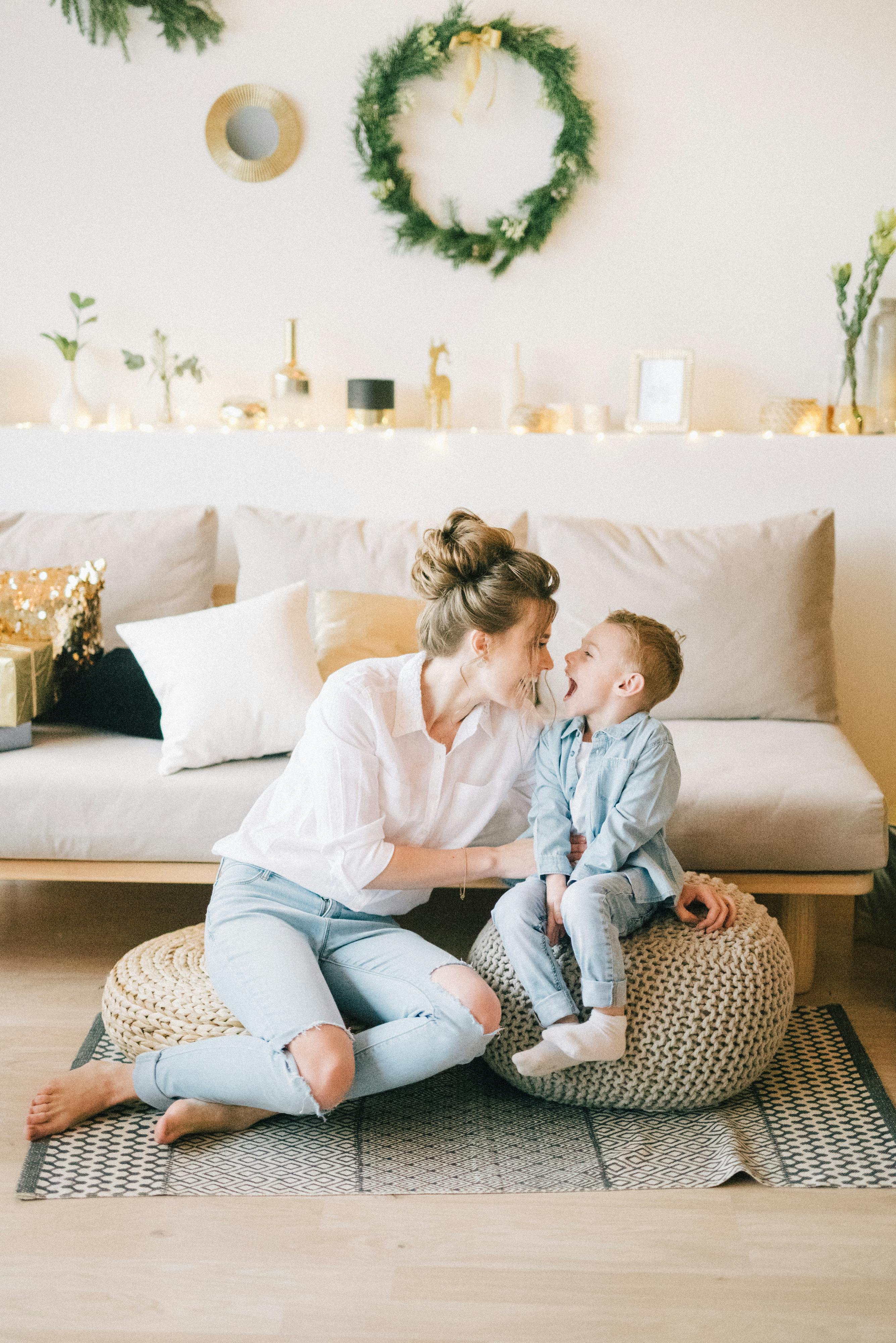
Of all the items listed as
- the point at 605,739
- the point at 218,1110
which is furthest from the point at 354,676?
the point at 218,1110

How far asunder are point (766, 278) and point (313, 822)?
2.25 metres

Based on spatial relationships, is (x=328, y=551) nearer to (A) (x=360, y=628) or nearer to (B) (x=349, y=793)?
(A) (x=360, y=628)

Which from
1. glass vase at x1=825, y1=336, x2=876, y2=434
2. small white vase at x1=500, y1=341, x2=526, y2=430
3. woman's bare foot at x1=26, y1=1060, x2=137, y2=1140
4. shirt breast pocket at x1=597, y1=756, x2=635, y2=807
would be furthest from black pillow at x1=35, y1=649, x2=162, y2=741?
glass vase at x1=825, y1=336, x2=876, y2=434

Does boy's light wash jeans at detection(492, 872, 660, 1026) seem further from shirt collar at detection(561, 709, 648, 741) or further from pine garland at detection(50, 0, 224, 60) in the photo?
pine garland at detection(50, 0, 224, 60)

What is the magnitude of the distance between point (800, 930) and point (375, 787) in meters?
1.01

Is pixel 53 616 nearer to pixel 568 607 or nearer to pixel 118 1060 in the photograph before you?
pixel 118 1060

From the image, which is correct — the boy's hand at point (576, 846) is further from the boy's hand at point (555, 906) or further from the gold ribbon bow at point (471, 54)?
the gold ribbon bow at point (471, 54)

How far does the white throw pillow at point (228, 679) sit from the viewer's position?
2.47 m

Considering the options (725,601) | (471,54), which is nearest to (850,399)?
(725,601)

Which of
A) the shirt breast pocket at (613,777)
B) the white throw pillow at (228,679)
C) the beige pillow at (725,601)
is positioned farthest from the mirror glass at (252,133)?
the shirt breast pocket at (613,777)

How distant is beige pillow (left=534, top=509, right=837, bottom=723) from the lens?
286cm

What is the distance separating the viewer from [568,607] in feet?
9.73

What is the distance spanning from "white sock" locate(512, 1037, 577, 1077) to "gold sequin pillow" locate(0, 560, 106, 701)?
138cm

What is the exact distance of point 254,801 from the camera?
2396 millimetres
